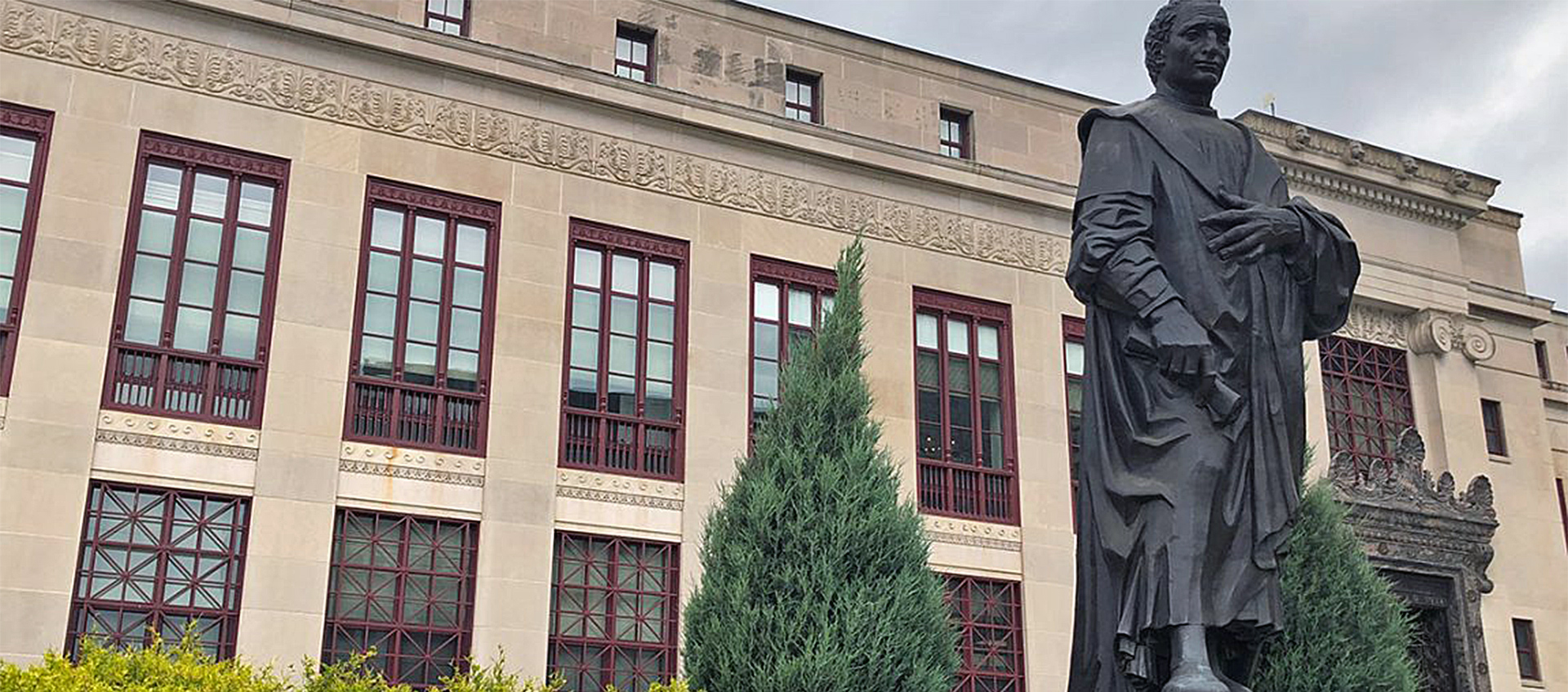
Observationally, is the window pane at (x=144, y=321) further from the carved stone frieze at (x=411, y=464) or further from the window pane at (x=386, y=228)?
the window pane at (x=386, y=228)

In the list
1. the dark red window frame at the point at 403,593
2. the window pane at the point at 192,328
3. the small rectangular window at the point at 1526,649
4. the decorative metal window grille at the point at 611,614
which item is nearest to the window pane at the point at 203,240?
the window pane at the point at 192,328

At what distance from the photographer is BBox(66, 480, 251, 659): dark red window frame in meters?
19.2

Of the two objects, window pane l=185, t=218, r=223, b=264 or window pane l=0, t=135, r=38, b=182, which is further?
window pane l=185, t=218, r=223, b=264

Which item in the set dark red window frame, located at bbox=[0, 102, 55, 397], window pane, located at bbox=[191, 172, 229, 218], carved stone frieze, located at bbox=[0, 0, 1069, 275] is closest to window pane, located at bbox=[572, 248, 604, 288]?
carved stone frieze, located at bbox=[0, 0, 1069, 275]

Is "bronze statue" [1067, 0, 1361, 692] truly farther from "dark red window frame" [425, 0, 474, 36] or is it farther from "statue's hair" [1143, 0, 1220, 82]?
"dark red window frame" [425, 0, 474, 36]

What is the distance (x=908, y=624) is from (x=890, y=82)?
14.1 m

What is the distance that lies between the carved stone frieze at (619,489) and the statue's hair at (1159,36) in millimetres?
16846

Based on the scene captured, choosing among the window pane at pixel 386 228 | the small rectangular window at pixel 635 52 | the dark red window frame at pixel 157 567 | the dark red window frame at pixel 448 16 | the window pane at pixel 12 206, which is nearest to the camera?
the dark red window frame at pixel 157 567

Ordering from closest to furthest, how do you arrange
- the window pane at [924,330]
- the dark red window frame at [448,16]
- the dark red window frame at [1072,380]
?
1. the dark red window frame at [448,16]
2. the window pane at [924,330]
3. the dark red window frame at [1072,380]

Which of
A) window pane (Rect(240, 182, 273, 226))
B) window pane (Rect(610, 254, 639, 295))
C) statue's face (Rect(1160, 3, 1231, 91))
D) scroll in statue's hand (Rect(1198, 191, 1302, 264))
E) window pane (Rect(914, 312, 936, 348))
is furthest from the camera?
window pane (Rect(914, 312, 936, 348))

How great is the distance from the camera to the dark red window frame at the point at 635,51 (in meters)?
25.5

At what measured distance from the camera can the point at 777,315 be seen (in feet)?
82.6

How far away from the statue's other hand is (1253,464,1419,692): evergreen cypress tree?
1507cm

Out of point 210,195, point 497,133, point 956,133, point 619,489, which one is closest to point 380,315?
point 210,195
